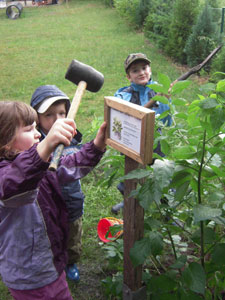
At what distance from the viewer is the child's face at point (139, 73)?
3204 mm

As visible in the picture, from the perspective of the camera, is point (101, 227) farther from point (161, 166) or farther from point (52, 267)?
point (161, 166)

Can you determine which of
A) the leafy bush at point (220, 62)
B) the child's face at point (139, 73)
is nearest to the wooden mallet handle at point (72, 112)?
the child's face at point (139, 73)

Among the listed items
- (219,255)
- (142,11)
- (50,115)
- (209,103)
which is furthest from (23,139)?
(142,11)

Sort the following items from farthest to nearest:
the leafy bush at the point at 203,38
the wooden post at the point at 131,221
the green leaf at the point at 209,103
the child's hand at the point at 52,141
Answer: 1. the leafy bush at the point at 203,38
2. the wooden post at the point at 131,221
3. the child's hand at the point at 52,141
4. the green leaf at the point at 209,103

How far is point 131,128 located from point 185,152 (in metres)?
0.25

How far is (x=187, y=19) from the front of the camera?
855 centimetres

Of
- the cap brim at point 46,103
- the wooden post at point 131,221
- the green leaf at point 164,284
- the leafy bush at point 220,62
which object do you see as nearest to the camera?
the green leaf at point 164,284

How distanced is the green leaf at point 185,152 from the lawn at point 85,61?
2.57 ft

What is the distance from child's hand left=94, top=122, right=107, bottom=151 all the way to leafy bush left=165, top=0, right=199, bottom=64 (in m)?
7.50

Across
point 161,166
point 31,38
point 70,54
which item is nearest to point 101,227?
point 161,166

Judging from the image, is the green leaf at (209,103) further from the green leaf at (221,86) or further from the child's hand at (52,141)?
the child's hand at (52,141)

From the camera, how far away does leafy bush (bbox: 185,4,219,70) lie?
7.71 metres

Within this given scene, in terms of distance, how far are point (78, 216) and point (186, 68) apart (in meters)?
6.67

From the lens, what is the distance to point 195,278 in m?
1.46
